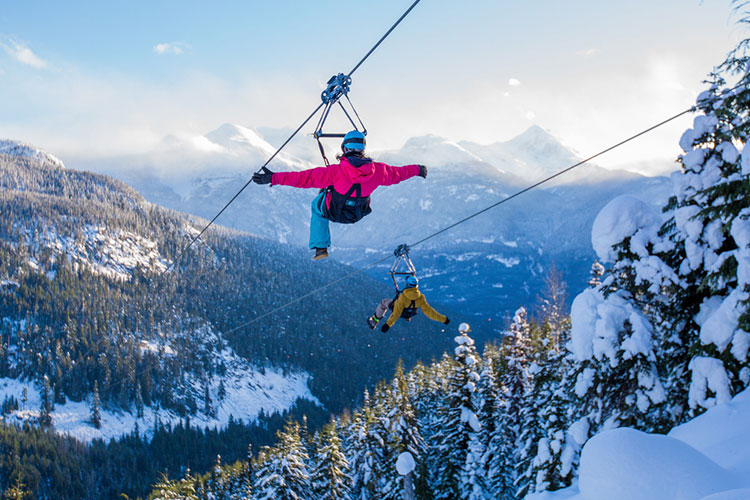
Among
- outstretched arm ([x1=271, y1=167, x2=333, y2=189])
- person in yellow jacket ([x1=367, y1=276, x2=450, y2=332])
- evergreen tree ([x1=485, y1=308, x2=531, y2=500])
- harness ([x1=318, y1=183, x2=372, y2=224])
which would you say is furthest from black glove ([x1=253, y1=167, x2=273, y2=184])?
evergreen tree ([x1=485, y1=308, x2=531, y2=500])

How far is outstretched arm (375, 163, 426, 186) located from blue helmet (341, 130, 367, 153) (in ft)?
1.56

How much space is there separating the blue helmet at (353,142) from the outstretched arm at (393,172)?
48 cm

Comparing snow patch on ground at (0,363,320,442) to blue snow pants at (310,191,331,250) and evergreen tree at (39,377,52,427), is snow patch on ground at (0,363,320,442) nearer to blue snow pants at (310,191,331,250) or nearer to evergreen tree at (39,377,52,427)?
evergreen tree at (39,377,52,427)

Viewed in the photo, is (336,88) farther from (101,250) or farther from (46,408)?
(101,250)

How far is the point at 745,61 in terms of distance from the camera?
7.15 m

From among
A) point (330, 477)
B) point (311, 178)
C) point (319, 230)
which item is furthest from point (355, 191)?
point (330, 477)

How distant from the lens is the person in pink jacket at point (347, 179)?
6.89 m

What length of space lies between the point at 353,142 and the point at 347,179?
0.56 meters

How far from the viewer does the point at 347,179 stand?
7.10m

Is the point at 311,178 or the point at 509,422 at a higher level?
the point at 311,178

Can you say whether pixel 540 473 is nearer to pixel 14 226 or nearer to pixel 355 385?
pixel 355 385

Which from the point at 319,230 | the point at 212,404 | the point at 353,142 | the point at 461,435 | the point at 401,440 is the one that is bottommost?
the point at 461,435

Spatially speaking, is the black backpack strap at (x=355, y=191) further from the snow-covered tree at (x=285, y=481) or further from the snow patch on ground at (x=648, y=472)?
the snow-covered tree at (x=285, y=481)

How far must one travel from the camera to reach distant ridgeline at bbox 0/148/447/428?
5037 inches
